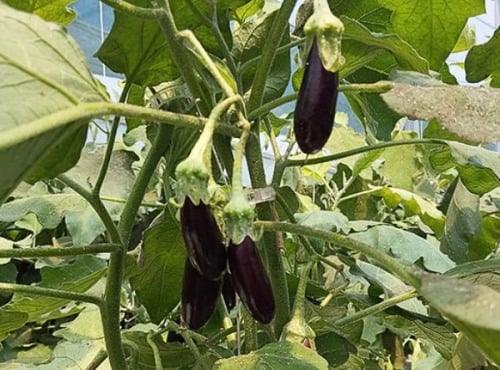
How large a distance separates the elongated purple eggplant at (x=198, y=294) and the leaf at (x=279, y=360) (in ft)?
0.10

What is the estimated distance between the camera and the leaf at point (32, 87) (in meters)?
0.35

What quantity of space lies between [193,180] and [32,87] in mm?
88

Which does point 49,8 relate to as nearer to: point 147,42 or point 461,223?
point 147,42

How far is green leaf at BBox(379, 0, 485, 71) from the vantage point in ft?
2.13

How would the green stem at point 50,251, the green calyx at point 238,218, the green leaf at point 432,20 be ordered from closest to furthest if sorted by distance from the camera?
the green calyx at point 238,218 → the green stem at point 50,251 → the green leaf at point 432,20

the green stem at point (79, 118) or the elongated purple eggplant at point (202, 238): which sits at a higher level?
the green stem at point (79, 118)

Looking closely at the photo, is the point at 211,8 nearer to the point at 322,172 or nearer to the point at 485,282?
the point at 485,282

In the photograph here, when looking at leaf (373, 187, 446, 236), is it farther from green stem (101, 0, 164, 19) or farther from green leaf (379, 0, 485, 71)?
green stem (101, 0, 164, 19)

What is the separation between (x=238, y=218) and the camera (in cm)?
42

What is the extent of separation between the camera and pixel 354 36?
59 centimetres

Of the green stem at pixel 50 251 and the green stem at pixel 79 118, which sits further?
the green stem at pixel 50 251

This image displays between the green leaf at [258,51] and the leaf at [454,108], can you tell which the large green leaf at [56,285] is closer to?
the green leaf at [258,51]

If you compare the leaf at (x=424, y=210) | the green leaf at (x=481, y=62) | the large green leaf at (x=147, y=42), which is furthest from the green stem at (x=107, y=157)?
the leaf at (x=424, y=210)

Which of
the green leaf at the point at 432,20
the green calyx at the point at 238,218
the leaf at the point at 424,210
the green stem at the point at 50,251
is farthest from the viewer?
the leaf at the point at 424,210
